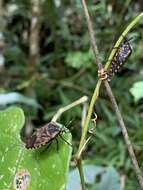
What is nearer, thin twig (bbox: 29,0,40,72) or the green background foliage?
the green background foliage

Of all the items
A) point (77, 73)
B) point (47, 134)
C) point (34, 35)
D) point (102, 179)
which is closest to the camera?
point (47, 134)

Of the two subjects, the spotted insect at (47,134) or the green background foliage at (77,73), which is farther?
the green background foliage at (77,73)

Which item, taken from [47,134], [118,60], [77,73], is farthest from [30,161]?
[77,73]

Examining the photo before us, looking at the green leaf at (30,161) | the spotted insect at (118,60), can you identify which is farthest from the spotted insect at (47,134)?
the spotted insect at (118,60)

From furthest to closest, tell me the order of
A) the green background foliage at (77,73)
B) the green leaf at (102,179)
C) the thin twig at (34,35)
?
the thin twig at (34,35)
the green background foliage at (77,73)
the green leaf at (102,179)

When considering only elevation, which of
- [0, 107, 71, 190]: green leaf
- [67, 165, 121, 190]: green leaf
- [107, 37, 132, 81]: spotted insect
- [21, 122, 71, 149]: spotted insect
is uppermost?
[107, 37, 132, 81]: spotted insect

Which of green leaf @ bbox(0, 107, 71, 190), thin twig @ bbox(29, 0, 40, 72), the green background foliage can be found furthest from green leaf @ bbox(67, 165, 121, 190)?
thin twig @ bbox(29, 0, 40, 72)

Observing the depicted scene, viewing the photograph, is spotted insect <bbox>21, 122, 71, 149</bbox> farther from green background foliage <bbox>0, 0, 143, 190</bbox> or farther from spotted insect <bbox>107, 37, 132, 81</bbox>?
green background foliage <bbox>0, 0, 143, 190</bbox>

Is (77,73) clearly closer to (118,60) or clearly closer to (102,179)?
(102,179)

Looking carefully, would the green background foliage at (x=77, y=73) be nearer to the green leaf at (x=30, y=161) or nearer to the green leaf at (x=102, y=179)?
the green leaf at (x=102, y=179)

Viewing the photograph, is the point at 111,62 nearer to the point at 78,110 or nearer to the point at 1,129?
the point at 1,129
